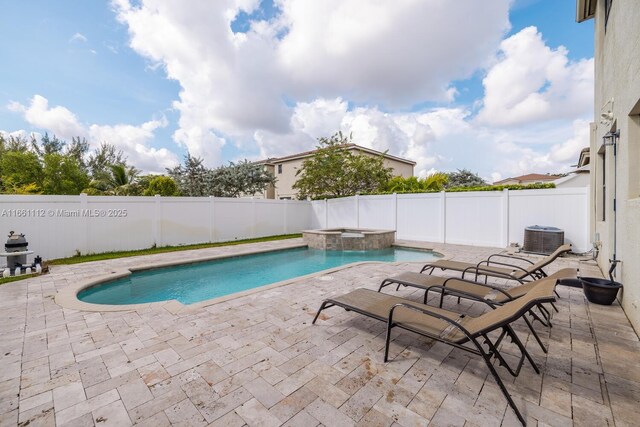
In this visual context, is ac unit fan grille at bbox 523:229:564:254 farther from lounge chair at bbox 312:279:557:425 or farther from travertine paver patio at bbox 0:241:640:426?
lounge chair at bbox 312:279:557:425

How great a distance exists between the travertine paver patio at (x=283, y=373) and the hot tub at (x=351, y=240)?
7.83m

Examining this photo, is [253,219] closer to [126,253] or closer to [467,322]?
[126,253]

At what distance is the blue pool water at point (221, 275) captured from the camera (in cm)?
646

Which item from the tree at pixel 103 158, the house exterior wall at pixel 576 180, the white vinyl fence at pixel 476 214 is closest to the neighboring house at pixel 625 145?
the white vinyl fence at pixel 476 214

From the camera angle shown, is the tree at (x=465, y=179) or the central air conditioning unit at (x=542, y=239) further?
the tree at (x=465, y=179)

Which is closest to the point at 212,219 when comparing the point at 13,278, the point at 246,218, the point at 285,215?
the point at 246,218

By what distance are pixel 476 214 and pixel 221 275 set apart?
33.4 feet

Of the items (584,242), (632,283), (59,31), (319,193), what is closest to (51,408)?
(632,283)

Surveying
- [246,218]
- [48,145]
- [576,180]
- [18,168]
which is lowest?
[246,218]

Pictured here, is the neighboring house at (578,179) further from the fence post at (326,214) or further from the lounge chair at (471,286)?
the fence post at (326,214)

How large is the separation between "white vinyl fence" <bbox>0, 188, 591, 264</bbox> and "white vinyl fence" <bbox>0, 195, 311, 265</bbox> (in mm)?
22

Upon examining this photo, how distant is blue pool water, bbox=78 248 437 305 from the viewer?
646cm

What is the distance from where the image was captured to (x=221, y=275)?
8.39 m

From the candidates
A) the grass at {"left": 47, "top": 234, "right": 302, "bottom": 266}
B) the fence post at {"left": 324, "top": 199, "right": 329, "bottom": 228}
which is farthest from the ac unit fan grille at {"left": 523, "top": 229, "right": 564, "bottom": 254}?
the grass at {"left": 47, "top": 234, "right": 302, "bottom": 266}
